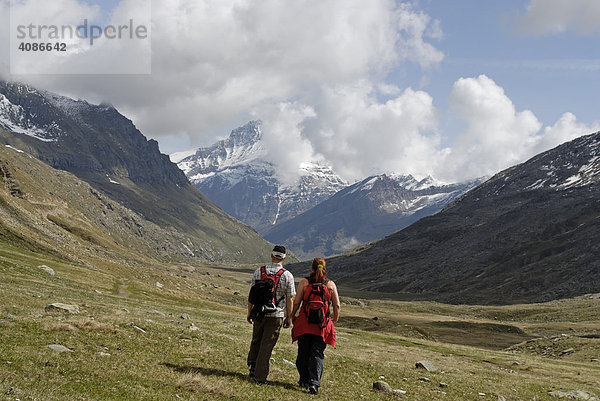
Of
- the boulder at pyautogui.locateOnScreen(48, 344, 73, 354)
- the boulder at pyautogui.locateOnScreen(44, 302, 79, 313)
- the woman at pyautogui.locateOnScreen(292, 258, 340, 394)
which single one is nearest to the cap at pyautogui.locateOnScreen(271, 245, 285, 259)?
the woman at pyautogui.locateOnScreen(292, 258, 340, 394)

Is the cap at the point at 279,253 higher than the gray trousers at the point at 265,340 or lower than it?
higher

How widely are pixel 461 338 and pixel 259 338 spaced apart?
8025cm

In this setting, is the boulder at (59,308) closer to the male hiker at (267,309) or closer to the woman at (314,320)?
the male hiker at (267,309)

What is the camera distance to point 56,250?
94.8m

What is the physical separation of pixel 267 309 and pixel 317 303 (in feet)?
5.79

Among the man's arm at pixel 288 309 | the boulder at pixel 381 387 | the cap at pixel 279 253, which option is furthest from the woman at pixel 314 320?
the boulder at pixel 381 387

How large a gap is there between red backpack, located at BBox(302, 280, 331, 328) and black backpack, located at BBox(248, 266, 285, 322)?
38.4 inches

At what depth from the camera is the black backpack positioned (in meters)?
16.5

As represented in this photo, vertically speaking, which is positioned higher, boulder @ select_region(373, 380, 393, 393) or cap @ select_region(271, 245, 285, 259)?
cap @ select_region(271, 245, 285, 259)

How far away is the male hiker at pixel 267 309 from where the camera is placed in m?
16.4

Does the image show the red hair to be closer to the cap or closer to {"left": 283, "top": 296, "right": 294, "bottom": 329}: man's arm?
{"left": 283, "top": 296, "right": 294, "bottom": 329}: man's arm

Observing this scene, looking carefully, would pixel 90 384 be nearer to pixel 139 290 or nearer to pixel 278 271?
pixel 278 271

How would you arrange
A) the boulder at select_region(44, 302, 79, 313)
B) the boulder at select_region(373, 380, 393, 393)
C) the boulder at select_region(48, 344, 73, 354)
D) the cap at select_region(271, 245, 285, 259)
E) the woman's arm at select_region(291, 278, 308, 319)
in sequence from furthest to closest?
the boulder at select_region(44, 302, 79, 313)
the boulder at select_region(373, 380, 393, 393)
the cap at select_region(271, 245, 285, 259)
the woman's arm at select_region(291, 278, 308, 319)
the boulder at select_region(48, 344, 73, 354)

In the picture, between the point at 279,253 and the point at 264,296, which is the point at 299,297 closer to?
the point at 264,296
